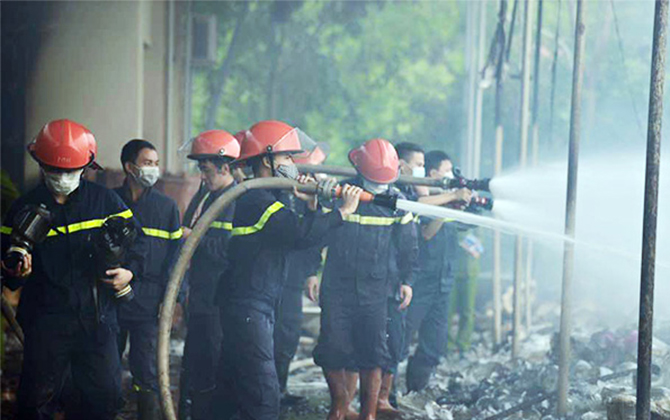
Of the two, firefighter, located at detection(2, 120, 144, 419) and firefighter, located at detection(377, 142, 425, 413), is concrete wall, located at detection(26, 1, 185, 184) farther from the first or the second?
firefighter, located at detection(2, 120, 144, 419)

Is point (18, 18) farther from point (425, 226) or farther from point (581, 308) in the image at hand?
point (581, 308)

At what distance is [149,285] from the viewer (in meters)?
7.27

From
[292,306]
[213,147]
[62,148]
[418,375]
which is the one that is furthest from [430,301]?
[62,148]

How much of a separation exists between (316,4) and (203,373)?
84.0 feet

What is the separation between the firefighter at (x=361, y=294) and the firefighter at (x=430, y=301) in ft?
4.79

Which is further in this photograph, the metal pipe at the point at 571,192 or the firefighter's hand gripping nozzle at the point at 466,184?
the firefighter's hand gripping nozzle at the point at 466,184

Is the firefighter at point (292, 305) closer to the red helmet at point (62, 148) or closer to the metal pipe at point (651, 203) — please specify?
the red helmet at point (62, 148)

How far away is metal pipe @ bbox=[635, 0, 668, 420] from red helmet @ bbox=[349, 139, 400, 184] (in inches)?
100

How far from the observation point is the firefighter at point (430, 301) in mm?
9336

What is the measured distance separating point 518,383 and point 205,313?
9.97ft

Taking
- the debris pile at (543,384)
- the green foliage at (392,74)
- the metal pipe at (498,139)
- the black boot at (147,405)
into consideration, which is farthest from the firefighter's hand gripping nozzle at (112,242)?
the green foliage at (392,74)

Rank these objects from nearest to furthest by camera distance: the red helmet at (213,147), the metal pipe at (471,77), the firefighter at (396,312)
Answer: the red helmet at (213,147) → the firefighter at (396,312) → the metal pipe at (471,77)

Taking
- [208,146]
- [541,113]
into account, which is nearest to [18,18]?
[208,146]

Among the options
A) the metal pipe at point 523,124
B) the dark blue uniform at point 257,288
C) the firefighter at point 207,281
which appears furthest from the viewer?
the metal pipe at point 523,124
